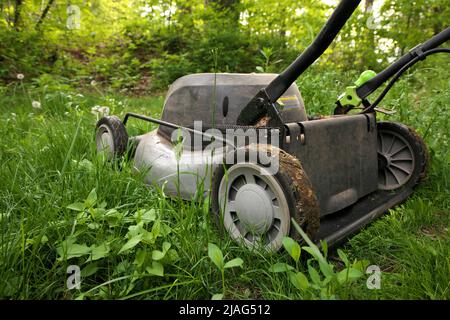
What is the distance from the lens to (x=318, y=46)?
1.30 metres

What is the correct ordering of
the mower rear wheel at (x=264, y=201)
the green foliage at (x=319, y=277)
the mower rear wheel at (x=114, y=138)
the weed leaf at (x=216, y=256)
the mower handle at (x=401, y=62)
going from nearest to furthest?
the green foliage at (x=319, y=277) < the weed leaf at (x=216, y=256) < the mower rear wheel at (x=264, y=201) < the mower handle at (x=401, y=62) < the mower rear wheel at (x=114, y=138)

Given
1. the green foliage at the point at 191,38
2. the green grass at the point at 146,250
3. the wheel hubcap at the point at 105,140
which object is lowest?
the green grass at the point at 146,250

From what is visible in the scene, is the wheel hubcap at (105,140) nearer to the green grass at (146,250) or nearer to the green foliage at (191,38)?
the green grass at (146,250)

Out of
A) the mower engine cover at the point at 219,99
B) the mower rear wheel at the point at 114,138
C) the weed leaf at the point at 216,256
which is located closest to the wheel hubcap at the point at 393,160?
the mower engine cover at the point at 219,99

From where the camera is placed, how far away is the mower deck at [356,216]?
4.73 ft

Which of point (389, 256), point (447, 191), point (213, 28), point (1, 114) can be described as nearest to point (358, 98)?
point (447, 191)

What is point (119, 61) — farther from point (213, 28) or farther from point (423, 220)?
point (423, 220)

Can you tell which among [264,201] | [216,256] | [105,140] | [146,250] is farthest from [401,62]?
[105,140]

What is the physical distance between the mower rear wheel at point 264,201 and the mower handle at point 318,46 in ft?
0.87

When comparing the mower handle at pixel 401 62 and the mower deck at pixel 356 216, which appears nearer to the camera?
the mower deck at pixel 356 216

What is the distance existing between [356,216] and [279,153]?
1.93 feet

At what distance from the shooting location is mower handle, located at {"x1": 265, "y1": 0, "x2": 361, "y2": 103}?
1.19 meters

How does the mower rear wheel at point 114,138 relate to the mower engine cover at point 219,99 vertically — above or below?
below

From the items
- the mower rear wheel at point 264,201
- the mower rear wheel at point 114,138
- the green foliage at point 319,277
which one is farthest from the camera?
the mower rear wheel at point 114,138
